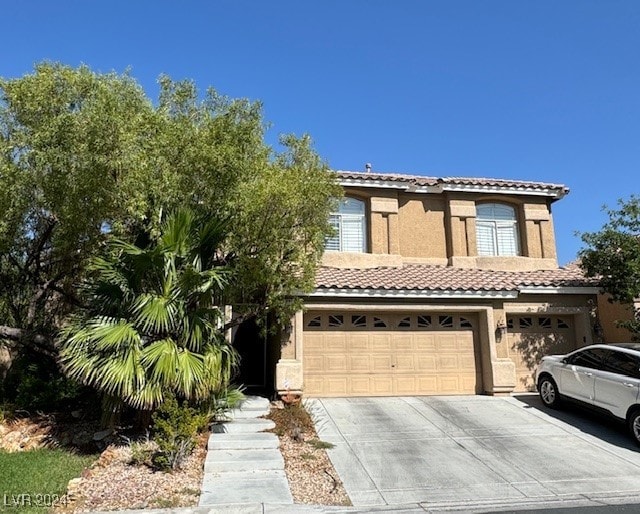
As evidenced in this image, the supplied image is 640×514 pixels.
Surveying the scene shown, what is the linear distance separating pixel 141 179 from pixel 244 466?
5.07 m

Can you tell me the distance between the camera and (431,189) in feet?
55.0

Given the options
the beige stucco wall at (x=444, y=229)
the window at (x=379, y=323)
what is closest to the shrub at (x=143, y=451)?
the window at (x=379, y=323)

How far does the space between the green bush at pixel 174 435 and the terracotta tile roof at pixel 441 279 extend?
5.39 meters

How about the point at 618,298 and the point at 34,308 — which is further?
the point at 618,298

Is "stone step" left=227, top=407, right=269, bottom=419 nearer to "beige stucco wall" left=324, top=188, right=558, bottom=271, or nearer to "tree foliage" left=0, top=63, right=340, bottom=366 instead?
"tree foliage" left=0, top=63, right=340, bottom=366

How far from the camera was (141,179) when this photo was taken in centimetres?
893

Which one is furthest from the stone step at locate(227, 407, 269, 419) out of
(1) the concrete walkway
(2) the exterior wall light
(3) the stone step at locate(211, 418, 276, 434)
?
(2) the exterior wall light

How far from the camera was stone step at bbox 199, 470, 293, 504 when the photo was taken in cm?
683

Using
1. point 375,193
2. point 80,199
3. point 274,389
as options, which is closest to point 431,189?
point 375,193

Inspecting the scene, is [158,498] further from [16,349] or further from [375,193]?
[375,193]

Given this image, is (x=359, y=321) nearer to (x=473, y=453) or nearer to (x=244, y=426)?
(x=244, y=426)

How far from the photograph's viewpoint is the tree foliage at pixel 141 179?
29.3 ft

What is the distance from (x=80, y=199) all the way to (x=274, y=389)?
616 cm

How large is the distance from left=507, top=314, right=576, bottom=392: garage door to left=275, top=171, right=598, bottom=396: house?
0.03 m
